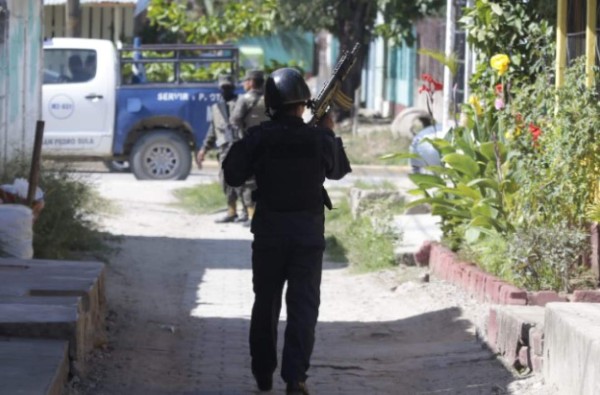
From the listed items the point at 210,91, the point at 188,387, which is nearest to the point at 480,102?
the point at 188,387

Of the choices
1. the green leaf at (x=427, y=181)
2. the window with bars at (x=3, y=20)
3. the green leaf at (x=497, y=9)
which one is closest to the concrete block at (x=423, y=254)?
the green leaf at (x=427, y=181)

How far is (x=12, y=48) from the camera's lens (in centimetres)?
1227

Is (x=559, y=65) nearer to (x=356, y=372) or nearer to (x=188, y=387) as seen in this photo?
(x=356, y=372)

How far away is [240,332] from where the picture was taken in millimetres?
9289

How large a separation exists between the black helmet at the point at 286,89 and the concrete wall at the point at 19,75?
4.97 m

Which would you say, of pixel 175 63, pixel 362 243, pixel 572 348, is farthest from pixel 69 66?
pixel 572 348

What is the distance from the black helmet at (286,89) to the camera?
6828 millimetres

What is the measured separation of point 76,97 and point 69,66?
1.48 ft

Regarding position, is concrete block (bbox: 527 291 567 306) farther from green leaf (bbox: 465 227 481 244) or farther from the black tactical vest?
the black tactical vest

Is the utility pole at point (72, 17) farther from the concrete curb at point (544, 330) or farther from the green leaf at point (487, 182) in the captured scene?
the concrete curb at point (544, 330)

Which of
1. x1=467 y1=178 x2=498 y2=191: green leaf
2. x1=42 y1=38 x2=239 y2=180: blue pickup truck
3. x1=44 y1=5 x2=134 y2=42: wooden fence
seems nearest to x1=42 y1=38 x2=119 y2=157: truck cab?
x1=42 y1=38 x2=239 y2=180: blue pickup truck

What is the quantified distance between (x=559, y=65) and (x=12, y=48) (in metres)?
4.96

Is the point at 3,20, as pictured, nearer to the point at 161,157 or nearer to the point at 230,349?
the point at 230,349

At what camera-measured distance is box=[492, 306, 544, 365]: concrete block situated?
24.6 ft
